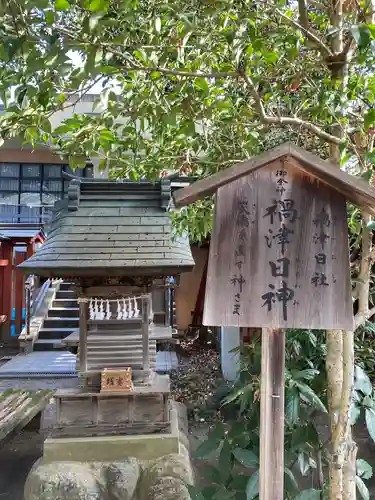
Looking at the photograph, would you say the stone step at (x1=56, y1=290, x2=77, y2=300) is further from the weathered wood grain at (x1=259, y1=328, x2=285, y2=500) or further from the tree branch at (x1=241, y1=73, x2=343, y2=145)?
the weathered wood grain at (x1=259, y1=328, x2=285, y2=500)

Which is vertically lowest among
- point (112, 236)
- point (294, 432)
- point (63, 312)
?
point (294, 432)

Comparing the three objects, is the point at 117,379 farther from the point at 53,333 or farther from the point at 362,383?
the point at 53,333

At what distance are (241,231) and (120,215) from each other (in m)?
3.26

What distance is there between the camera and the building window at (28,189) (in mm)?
14414

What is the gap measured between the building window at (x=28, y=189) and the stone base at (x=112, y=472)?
36.2 ft

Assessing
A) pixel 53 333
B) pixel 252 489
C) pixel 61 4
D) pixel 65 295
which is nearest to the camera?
pixel 61 4

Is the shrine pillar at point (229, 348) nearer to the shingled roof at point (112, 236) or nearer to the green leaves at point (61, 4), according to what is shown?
the shingled roof at point (112, 236)

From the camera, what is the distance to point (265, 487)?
6.88ft

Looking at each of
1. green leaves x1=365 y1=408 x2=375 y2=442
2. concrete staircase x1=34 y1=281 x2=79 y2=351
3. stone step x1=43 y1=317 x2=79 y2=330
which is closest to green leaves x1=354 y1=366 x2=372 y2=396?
green leaves x1=365 y1=408 x2=375 y2=442

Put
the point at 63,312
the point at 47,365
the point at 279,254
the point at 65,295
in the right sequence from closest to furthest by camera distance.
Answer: the point at 279,254 < the point at 47,365 < the point at 63,312 < the point at 65,295

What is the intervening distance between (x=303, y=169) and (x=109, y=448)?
408cm

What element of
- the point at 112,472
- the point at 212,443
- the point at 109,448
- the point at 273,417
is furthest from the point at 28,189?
the point at 273,417

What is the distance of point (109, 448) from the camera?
467cm

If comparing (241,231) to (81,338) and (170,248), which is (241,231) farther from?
(81,338)
